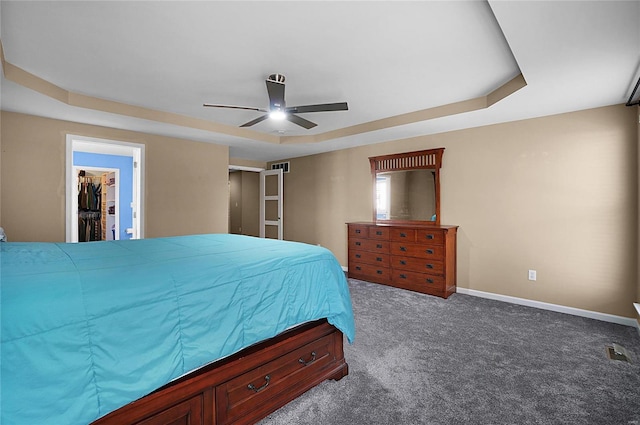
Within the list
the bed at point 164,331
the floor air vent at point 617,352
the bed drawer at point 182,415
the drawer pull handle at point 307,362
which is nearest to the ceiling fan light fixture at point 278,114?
the bed at point 164,331

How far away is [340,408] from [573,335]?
8.27ft

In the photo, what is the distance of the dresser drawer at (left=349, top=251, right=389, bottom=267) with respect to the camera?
4578 mm

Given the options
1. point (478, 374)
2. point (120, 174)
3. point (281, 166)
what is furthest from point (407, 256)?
point (120, 174)

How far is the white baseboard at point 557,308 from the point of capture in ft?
10.3

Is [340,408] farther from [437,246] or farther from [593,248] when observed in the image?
[593,248]

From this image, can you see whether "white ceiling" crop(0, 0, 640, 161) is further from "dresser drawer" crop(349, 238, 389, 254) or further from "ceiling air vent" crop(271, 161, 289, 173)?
"ceiling air vent" crop(271, 161, 289, 173)

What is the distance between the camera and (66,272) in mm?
1325

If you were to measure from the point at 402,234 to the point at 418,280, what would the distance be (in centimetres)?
68

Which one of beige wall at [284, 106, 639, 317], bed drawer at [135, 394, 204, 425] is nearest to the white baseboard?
beige wall at [284, 106, 639, 317]

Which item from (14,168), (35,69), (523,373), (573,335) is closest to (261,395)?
(523,373)

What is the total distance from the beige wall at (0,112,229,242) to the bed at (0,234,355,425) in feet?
6.69

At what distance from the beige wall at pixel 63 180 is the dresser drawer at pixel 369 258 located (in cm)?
237

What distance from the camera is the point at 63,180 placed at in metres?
3.79

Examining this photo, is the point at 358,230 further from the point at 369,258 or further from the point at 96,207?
the point at 96,207
